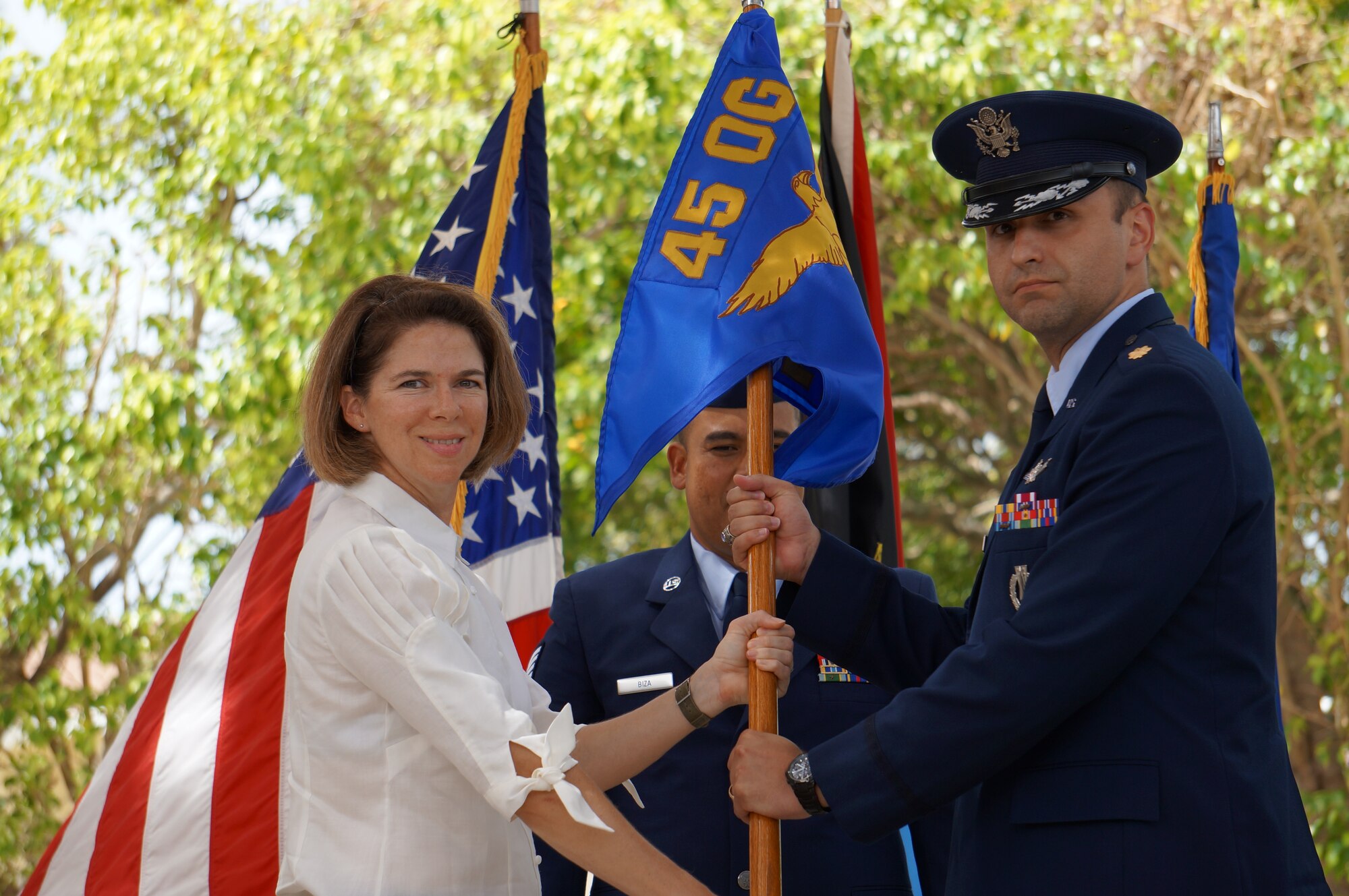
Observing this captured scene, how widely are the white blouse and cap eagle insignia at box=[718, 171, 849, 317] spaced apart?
2.70 ft

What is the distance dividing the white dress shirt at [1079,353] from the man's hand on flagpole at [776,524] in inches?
20.6

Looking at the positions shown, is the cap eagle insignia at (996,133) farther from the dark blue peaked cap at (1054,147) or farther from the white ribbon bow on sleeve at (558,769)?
the white ribbon bow on sleeve at (558,769)

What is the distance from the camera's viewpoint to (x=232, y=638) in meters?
3.43

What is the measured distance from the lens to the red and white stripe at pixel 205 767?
3131 millimetres

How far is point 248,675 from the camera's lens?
3342mm

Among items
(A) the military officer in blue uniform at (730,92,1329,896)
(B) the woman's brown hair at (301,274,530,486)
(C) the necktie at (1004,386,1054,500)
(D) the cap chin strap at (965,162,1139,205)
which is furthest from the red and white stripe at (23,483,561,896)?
(D) the cap chin strap at (965,162,1139,205)

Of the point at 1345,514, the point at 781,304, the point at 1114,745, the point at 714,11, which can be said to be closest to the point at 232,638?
the point at 781,304

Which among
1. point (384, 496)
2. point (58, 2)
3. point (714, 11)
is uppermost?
point (58, 2)

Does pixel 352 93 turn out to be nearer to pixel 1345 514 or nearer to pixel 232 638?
pixel 232 638

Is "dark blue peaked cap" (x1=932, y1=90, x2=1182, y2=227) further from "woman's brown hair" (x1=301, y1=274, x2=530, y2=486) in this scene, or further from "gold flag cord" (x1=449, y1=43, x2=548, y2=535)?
"gold flag cord" (x1=449, y1=43, x2=548, y2=535)

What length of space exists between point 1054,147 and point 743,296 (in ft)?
2.09

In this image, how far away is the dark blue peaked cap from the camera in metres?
2.44

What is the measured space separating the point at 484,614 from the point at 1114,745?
3.45 feet

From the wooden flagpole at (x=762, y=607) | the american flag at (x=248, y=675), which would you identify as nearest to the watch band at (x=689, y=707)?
the wooden flagpole at (x=762, y=607)
